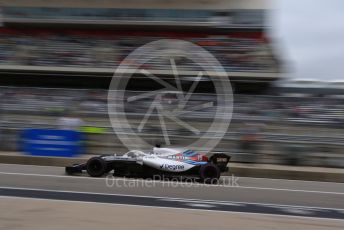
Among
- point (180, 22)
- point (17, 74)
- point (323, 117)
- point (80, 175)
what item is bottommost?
point (80, 175)

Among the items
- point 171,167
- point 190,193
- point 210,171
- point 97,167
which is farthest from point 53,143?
point 190,193

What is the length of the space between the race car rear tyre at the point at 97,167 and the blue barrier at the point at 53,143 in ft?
14.2

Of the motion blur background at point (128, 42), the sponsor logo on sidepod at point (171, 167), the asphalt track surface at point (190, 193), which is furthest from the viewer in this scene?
the motion blur background at point (128, 42)

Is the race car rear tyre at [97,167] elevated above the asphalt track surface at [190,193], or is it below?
above

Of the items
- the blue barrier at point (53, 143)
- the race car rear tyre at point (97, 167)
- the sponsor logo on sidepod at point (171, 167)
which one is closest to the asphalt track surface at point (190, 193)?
the race car rear tyre at point (97, 167)

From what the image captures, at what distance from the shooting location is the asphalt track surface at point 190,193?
8.51 meters

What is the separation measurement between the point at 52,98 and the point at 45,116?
80 centimetres

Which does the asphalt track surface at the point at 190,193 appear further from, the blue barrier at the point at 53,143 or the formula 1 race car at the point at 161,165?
the blue barrier at the point at 53,143

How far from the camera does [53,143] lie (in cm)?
1644

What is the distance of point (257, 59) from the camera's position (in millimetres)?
35406

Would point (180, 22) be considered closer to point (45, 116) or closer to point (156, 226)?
point (45, 116)

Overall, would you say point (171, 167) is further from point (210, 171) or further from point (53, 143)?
point (53, 143)

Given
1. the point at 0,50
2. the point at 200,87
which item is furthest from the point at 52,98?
the point at 0,50

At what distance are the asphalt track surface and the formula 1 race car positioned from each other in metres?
0.24
